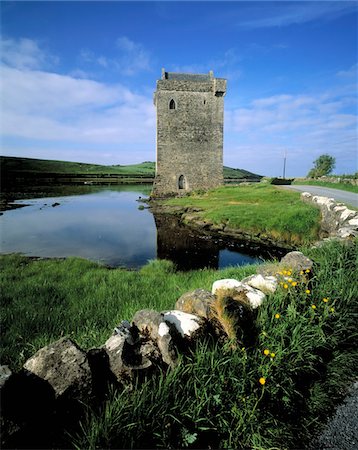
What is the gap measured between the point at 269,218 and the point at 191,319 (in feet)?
50.3

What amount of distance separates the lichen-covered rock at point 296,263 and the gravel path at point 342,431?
7.03ft

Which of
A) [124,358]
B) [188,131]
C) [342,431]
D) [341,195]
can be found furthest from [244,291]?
[188,131]

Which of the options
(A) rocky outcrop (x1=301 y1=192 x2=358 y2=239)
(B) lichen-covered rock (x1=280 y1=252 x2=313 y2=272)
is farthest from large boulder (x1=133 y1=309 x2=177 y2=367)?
(A) rocky outcrop (x1=301 y1=192 x2=358 y2=239)

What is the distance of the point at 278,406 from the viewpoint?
2990mm

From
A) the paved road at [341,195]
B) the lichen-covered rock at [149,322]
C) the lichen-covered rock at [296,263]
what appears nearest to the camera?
the lichen-covered rock at [149,322]

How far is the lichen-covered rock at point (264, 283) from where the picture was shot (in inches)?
176

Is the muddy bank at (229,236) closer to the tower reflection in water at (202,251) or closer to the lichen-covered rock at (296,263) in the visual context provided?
the tower reflection in water at (202,251)

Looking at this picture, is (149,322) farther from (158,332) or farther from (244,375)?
(244,375)

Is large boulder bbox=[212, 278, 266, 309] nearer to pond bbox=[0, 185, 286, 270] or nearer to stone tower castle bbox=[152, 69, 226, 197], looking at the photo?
pond bbox=[0, 185, 286, 270]

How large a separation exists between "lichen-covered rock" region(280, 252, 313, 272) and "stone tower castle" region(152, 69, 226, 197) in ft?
104

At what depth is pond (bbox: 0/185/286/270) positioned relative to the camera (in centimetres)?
1356

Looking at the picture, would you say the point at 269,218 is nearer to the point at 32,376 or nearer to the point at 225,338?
the point at 225,338

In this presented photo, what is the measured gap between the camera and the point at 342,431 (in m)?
2.74

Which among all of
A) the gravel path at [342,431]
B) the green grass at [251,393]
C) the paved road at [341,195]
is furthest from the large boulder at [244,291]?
the paved road at [341,195]
